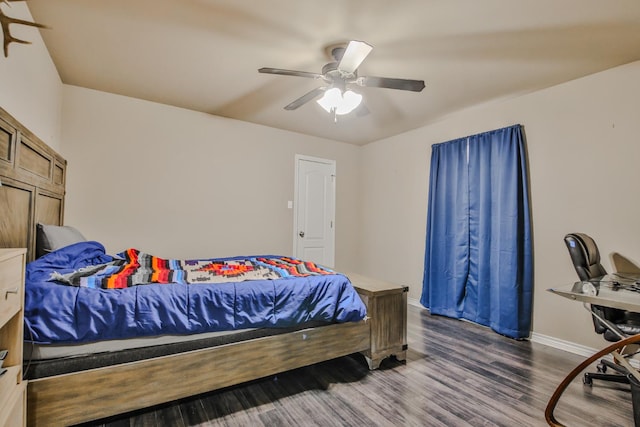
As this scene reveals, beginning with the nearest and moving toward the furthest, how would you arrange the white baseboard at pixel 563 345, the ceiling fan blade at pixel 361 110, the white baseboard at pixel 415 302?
the white baseboard at pixel 563 345
the ceiling fan blade at pixel 361 110
the white baseboard at pixel 415 302

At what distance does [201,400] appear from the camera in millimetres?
2002

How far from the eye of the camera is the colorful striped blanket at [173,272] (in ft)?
5.81

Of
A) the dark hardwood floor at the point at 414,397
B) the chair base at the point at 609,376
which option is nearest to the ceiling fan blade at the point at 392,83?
the dark hardwood floor at the point at 414,397

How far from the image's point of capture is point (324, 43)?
231 cm

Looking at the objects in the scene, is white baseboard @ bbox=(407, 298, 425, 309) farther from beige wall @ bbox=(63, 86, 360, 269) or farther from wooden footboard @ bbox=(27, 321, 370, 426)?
wooden footboard @ bbox=(27, 321, 370, 426)

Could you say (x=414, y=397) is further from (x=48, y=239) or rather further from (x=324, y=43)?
(x=48, y=239)

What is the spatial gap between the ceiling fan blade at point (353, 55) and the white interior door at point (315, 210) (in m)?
2.52

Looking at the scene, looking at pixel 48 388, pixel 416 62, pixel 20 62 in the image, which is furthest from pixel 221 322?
pixel 416 62

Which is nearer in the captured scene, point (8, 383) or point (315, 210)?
point (8, 383)

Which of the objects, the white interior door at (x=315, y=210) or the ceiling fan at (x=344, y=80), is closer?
the ceiling fan at (x=344, y=80)

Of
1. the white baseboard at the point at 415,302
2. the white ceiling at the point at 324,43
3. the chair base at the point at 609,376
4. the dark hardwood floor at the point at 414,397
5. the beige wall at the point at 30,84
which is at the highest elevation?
the white ceiling at the point at 324,43

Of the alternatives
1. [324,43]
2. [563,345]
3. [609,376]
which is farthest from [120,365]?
[563,345]

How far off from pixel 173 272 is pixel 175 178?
5.82ft

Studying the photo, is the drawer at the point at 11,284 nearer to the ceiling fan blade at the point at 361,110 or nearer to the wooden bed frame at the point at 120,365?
the wooden bed frame at the point at 120,365
